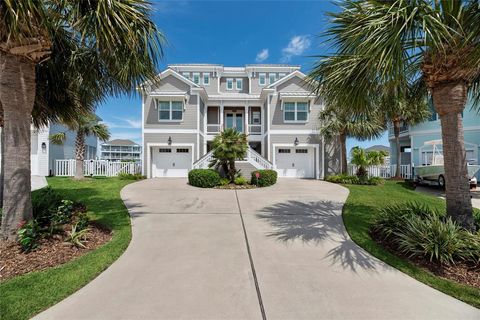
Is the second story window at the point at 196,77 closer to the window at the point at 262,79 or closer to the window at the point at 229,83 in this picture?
the window at the point at 229,83

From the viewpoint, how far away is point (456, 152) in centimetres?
495

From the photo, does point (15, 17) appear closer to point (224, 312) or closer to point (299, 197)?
point (224, 312)

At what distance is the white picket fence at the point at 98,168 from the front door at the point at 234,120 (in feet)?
27.1

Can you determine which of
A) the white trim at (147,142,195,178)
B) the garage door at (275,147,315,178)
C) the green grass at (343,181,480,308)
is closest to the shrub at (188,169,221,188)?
the white trim at (147,142,195,178)

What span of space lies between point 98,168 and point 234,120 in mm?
11856

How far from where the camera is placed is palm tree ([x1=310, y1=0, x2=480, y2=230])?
4035 mm

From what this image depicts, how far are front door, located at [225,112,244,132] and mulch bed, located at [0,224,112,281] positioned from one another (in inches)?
637

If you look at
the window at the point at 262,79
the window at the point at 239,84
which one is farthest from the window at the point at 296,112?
the window at the point at 239,84

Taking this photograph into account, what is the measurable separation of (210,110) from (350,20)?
1631 cm

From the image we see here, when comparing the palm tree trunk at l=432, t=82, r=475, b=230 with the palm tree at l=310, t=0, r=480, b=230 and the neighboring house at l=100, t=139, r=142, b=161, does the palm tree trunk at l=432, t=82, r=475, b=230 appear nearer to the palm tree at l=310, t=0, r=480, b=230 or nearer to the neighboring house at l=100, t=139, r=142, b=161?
the palm tree at l=310, t=0, r=480, b=230

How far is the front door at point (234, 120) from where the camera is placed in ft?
66.8

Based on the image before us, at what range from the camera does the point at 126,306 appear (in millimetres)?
2994

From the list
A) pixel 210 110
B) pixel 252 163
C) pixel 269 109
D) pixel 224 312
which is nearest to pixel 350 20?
pixel 224 312

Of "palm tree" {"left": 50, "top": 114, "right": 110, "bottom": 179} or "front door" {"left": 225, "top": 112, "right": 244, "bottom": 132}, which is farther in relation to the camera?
"front door" {"left": 225, "top": 112, "right": 244, "bottom": 132}
